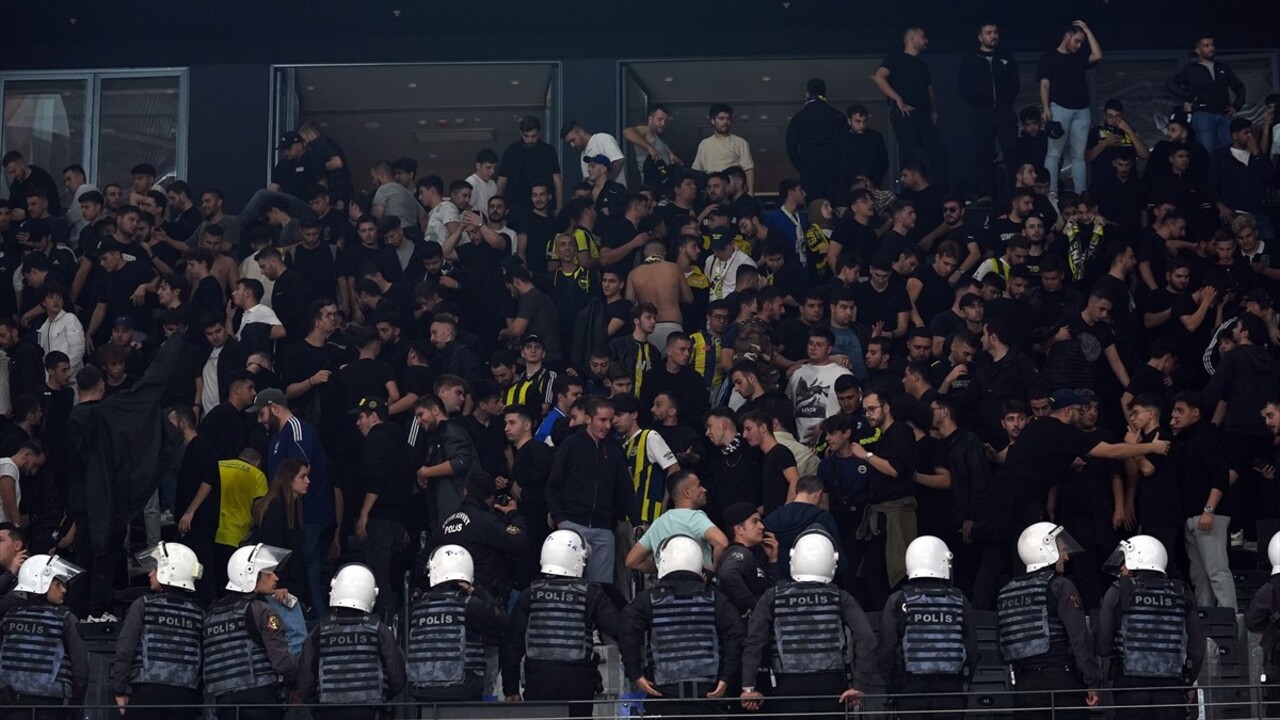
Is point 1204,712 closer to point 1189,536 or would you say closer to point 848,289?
point 1189,536

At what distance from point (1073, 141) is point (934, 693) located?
10.8 metres

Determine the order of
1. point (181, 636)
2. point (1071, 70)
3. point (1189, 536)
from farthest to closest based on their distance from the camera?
point (1071, 70) < point (1189, 536) < point (181, 636)

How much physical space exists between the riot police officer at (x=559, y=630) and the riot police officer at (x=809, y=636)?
1.05m

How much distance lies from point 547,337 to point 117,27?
10.2 meters

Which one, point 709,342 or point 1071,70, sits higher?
point 1071,70

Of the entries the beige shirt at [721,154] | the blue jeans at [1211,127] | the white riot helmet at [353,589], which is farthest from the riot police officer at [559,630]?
the blue jeans at [1211,127]

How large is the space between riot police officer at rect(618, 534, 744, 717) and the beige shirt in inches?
372

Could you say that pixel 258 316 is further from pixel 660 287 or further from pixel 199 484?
pixel 660 287

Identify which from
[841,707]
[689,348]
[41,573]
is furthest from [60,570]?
[689,348]

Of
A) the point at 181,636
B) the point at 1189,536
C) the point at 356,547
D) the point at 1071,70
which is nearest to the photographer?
the point at 181,636

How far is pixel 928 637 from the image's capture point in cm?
1209

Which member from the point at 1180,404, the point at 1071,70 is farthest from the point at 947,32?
the point at 1180,404

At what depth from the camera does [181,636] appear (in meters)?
12.4

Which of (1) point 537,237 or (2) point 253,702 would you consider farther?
(1) point 537,237
